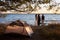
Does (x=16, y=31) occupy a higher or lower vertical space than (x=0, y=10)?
lower

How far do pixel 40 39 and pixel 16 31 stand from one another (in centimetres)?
46

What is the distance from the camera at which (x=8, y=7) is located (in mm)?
2986

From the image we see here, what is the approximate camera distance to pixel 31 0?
303 cm

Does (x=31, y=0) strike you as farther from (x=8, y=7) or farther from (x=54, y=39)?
(x=54, y=39)

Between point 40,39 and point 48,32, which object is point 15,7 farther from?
point 48,32

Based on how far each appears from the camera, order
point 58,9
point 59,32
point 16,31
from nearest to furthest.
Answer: point 58,9, point 16,31, point 59,32

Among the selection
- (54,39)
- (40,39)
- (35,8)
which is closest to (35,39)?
(40,39)

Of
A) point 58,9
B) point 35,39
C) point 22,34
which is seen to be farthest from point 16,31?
point 58,9

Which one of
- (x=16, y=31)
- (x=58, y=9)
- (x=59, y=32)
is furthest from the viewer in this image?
(x=59, y=32)

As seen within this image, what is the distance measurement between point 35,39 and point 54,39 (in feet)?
1.10

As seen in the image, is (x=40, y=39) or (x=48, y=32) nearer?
(x=40, y=39)

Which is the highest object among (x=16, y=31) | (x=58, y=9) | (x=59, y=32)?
(x=58, y=9)

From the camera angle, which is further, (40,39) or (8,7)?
(40,39)

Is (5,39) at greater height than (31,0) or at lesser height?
lesser
